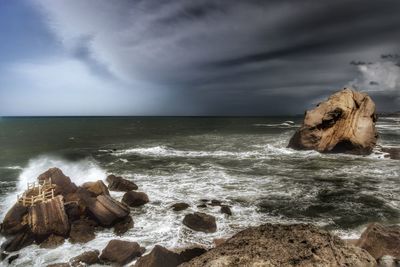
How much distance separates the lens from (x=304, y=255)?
5.70 m

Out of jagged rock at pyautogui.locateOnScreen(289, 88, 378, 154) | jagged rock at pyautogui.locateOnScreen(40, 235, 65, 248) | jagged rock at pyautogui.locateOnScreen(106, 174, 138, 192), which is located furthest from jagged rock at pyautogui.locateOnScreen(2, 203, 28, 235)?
jagged rock at pyautogui.locateOnScreen(289, 88, 378, 154)

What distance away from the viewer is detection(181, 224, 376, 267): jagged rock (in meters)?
5.61

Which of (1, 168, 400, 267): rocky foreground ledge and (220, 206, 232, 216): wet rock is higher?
(1, 168, 400, 267): rocky foreground ledge

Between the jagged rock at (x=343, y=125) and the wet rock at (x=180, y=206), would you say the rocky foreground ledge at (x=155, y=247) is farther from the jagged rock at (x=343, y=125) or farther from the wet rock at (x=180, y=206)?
the jagged rock at (x=343, y=125)

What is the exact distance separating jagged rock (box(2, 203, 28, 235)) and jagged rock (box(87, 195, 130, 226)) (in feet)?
10.1

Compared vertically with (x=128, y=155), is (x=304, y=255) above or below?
above

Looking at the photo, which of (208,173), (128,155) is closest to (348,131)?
(208,173)

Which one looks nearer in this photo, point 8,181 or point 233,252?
point 233,252

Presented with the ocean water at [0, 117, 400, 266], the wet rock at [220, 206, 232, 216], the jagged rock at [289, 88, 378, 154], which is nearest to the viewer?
the ocean water at [0, 117, 400, 266]

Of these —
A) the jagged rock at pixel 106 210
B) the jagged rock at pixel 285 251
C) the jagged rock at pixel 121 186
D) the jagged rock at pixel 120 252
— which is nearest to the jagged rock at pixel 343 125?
the jagged rock at pixel 121 186

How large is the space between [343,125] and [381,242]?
30.2 m

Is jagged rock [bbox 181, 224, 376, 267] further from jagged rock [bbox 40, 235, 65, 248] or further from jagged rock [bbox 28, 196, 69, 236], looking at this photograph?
jagged rock [bbox 28, 196, 69, 236]

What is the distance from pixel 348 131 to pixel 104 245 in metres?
33.8

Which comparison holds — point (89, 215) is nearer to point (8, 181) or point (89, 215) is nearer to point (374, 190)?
point (8, 181)
